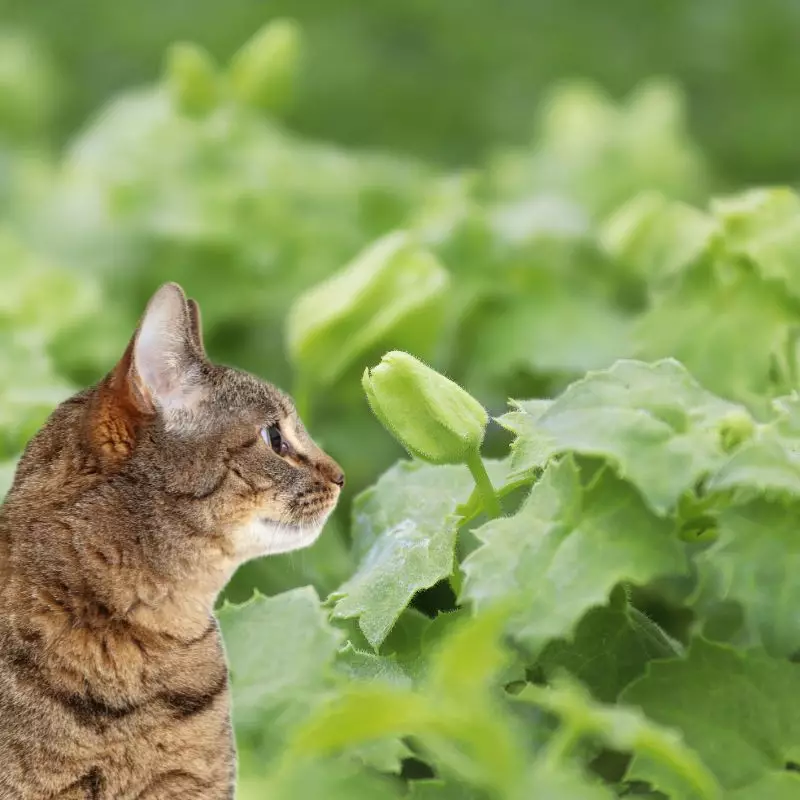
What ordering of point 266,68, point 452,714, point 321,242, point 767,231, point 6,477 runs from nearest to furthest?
point 452,714, point 6,477, point 767,231, point 321,242, point 266,68

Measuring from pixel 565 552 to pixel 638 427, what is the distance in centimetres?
5

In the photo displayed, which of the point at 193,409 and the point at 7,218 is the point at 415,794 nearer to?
the point at 193,409

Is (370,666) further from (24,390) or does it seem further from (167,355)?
(24,390)

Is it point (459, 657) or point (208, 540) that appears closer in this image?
point (459, 657)

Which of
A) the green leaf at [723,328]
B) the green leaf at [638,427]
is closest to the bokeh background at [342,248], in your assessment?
the green leaf at [723,328]

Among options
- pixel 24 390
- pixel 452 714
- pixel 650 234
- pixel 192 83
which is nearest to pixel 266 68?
pixel 192 83

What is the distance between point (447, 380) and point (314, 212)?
2.11 ft

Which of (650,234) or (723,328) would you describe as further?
(650,234)

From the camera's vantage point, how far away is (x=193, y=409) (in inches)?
25.0

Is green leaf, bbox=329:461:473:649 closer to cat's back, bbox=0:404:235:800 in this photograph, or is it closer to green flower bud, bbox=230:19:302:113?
cat's back, bbox=0:404:235:800

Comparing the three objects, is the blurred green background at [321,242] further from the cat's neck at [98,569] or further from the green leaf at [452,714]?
the green leaf at [452,714]

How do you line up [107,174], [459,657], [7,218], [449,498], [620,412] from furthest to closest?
1. [7,218]
2. [107,174]
3. [449,498]
4. [620,412]
5. [459,657]

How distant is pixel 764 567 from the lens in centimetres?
55

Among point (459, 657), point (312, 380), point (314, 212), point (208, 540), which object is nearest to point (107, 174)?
point (314, 212)
